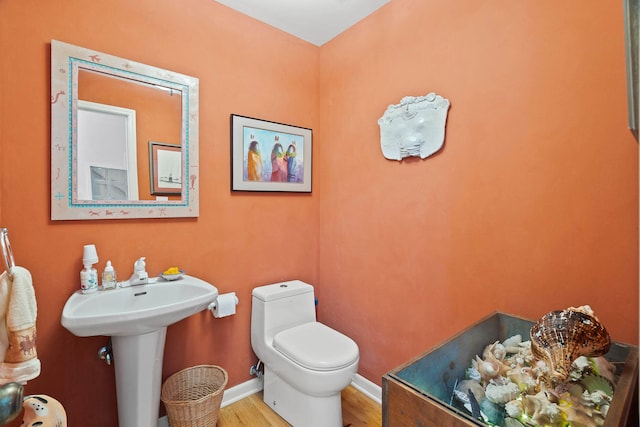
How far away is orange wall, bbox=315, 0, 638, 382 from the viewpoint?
1115 millimetres

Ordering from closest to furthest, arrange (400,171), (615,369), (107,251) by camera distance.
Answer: (615,369) < (107,251) < (400,171)

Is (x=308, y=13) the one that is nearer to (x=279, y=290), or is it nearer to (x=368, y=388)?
(x=279, y=290)

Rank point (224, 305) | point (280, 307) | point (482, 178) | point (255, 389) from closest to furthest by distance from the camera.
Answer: point (482, 178) → point (224, 305) → point (280, 307) → point (255, 389)

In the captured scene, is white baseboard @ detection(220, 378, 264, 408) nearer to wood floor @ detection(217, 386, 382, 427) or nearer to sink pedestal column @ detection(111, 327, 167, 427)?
wood floor @ detection(217, 386, 382, 427)

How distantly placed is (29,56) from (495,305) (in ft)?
7.61

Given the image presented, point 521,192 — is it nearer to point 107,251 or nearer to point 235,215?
point 235,215

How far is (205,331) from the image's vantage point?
1814mm

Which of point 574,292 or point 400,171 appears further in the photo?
point 400,171

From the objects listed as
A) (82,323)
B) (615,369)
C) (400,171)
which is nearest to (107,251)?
(82,323)

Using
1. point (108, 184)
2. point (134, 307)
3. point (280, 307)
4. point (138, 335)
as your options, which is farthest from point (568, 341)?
point (108, 184)

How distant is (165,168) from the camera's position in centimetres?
165

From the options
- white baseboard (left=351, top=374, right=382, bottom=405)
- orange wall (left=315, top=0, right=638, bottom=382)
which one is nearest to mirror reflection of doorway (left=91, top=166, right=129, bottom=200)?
orange wall (left=315, top=0, right=638, bottom=382)

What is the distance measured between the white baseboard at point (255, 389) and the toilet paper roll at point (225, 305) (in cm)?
52

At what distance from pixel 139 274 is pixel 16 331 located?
22.4 inches
